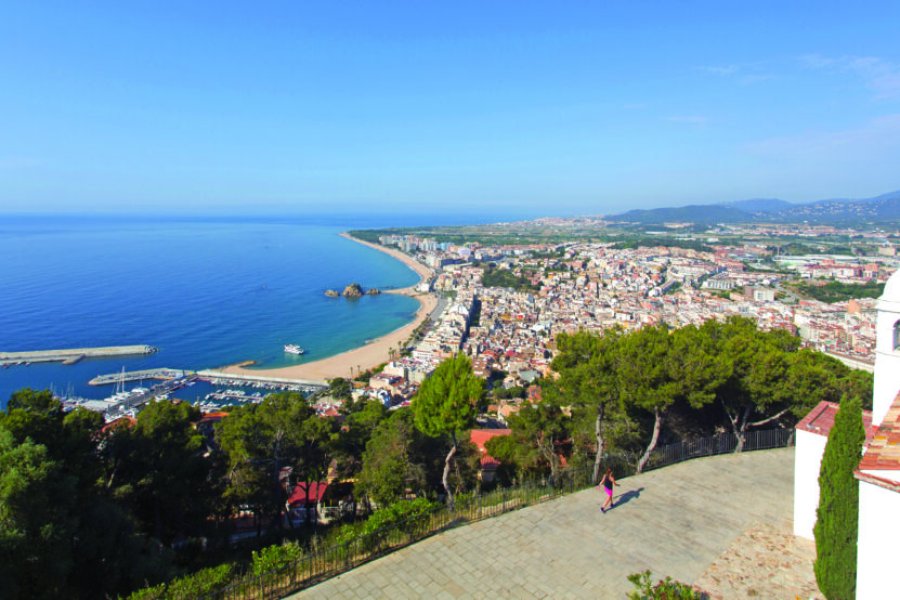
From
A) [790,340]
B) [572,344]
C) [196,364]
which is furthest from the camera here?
[196,364]

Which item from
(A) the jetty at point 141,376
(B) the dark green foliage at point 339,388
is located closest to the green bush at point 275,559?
(B) the dark green foliage at point 339,388

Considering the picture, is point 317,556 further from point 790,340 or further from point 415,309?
point 415,309

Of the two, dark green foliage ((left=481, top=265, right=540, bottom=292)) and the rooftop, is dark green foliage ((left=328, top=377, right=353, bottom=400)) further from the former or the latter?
dark green foliage ((left=481, top=265, right=540, bottom=292))

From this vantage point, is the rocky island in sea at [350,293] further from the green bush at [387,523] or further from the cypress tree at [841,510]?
the cypress tree at [841,510]

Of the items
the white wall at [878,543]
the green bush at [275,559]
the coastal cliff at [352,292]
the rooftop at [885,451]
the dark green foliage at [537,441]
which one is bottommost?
the coastal cliff at [352,292]

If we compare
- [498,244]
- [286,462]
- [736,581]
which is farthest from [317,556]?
[498,244]

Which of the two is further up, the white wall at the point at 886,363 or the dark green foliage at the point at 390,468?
the white wall at the point at 886,363

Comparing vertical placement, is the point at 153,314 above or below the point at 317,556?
below

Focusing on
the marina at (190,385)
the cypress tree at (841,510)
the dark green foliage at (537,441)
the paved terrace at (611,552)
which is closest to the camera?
the cypress tree at (841,510)
